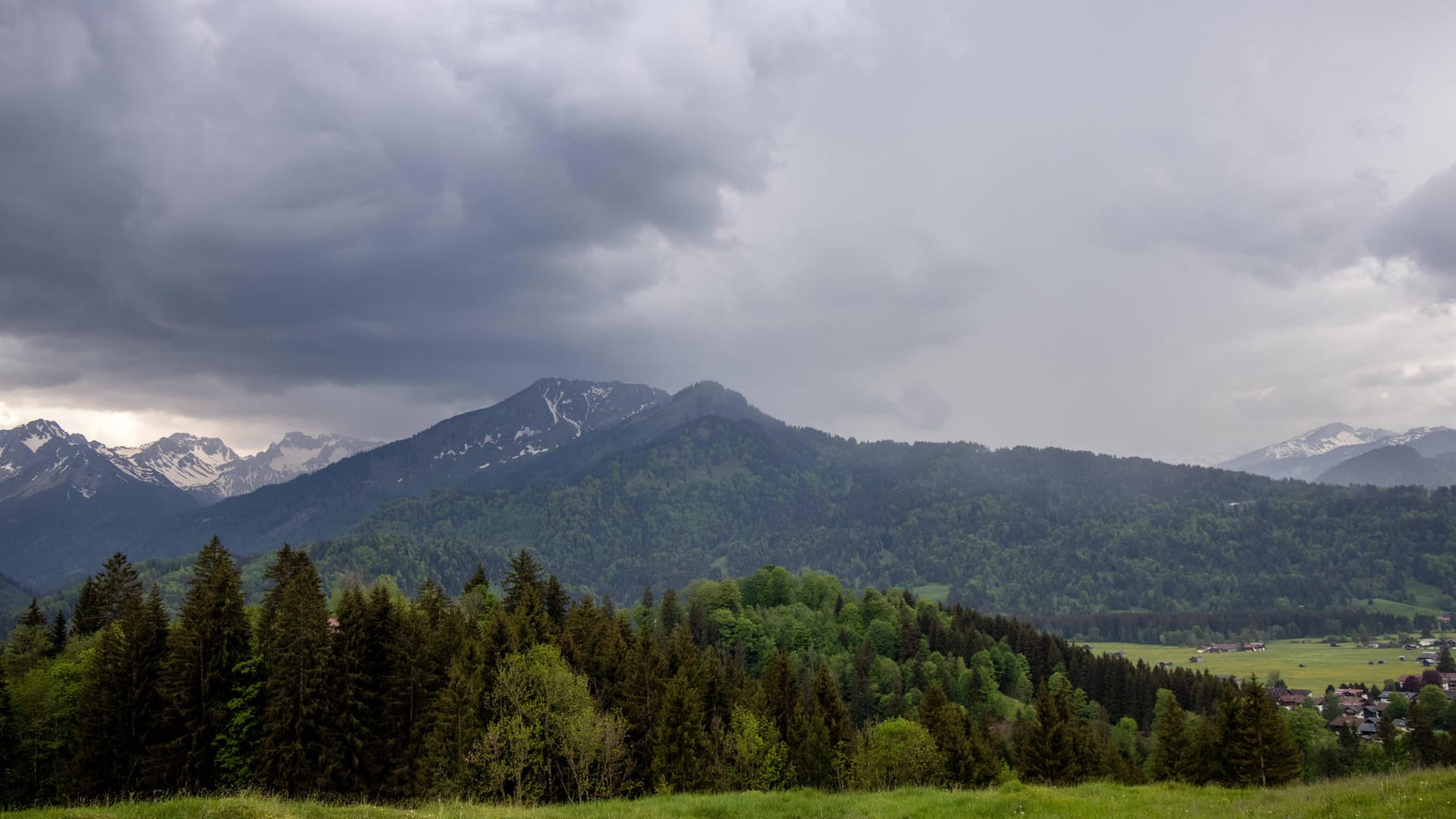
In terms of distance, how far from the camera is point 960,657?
147500 millimetres

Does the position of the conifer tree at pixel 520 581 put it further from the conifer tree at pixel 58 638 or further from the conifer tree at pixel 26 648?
the conifer tree at pixel 58 638

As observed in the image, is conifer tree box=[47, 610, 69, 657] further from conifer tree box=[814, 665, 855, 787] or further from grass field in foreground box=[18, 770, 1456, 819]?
conifer tree box=[814, 665, 855, 787]

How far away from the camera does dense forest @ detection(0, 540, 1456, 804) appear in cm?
5281

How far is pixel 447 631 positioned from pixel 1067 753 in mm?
58873

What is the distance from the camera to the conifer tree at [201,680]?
5259 centimetres

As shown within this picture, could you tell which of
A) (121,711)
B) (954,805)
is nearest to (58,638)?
(121,711)

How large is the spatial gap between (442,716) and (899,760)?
3892 centimetres

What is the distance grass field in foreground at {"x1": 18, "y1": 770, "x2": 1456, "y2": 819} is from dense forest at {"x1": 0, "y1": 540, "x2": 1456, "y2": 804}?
16.3m

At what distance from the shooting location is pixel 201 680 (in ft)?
177

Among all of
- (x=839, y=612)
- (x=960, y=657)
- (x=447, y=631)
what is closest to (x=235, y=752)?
(x=447, y=631)

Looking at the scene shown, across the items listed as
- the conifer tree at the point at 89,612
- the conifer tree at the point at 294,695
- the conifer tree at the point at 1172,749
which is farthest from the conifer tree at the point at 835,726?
the conifer tree at the point at 89,612

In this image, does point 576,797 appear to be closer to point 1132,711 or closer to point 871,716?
point 871,716

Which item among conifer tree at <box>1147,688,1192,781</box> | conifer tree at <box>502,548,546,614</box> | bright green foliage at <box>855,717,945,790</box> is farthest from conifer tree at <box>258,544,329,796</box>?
conifer tree at <box>1147,688,1192,781</box>

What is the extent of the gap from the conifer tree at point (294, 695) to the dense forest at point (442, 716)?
0.13 meters
